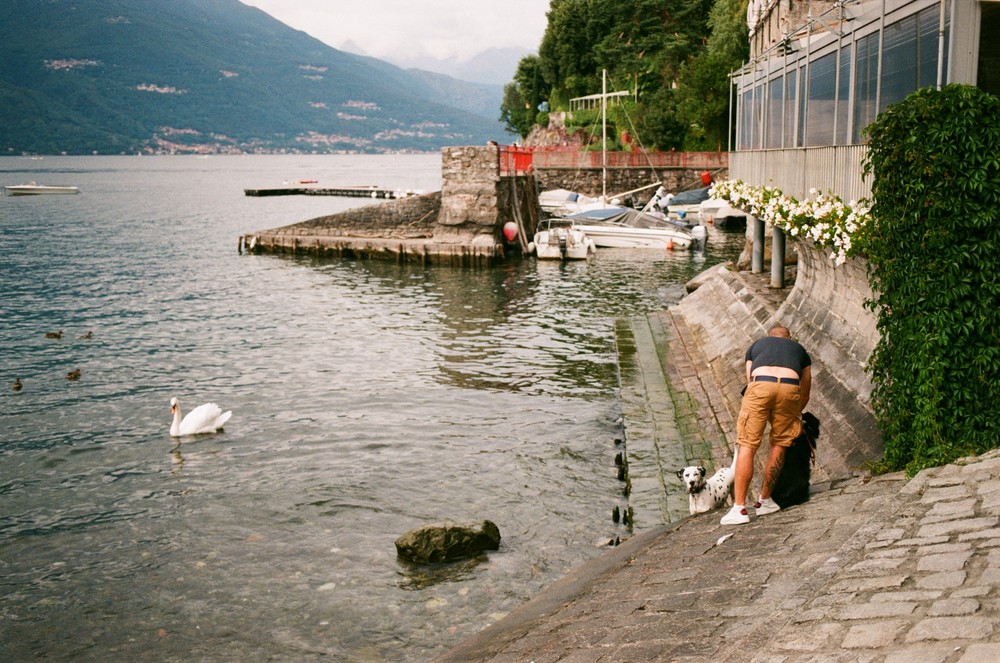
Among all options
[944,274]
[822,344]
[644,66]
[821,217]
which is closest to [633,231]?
[822,344]

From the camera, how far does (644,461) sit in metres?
13.2

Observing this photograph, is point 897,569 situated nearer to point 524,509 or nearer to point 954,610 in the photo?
point 954,610

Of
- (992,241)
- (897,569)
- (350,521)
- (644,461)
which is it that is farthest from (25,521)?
(992,241)

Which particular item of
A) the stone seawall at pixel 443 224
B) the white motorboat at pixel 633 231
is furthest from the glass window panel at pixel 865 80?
the white motorboat at pixel 633 231

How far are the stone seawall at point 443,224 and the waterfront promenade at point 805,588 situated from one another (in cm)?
3184

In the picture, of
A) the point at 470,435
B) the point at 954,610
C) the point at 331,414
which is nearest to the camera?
the point at 954,610

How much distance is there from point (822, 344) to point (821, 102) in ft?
14.1

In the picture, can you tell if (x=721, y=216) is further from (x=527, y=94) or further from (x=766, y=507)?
(x=527, y=94)

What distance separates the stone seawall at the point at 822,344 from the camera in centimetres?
1032

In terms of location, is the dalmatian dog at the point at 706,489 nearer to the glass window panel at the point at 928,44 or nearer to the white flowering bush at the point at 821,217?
the white flowering bush at the point at 821,217

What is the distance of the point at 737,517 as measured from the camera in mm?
8977

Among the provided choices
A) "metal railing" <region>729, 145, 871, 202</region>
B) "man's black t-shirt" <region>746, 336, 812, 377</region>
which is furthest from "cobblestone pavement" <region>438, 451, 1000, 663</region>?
"metal railing" <region>729, 145, 871, 202</region>

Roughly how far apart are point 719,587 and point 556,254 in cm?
3409

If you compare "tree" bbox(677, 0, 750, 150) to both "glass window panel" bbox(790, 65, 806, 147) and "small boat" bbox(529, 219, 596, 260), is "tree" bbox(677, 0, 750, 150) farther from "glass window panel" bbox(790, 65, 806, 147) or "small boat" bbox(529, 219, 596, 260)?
"glass window panel" bbox(790, 65, 806, 147)
